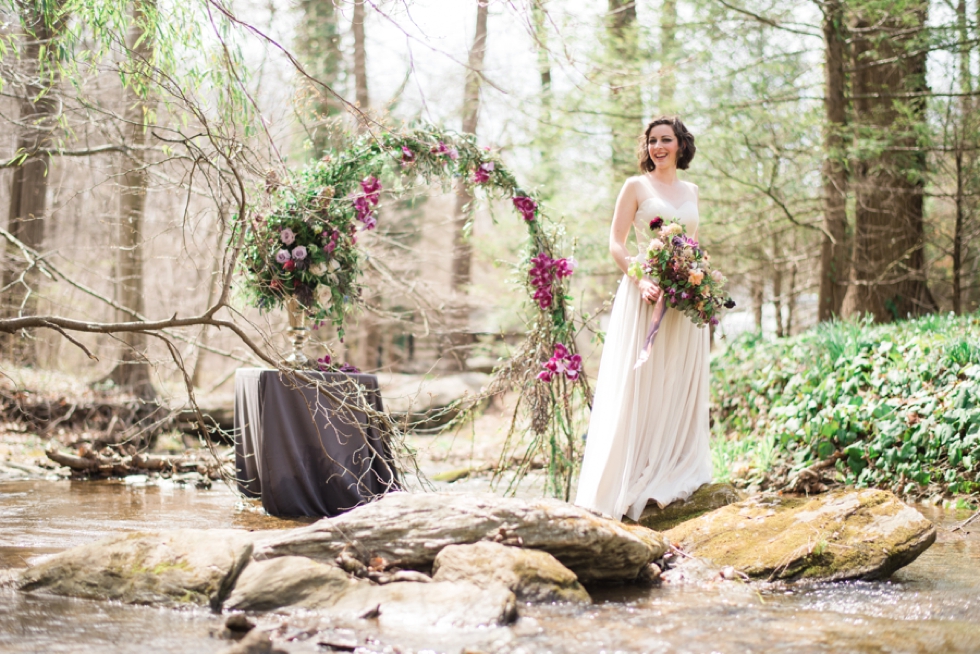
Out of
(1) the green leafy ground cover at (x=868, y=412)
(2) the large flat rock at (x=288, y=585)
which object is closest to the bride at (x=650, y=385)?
(1) the green leafy ground cover at (x=868, y=412)

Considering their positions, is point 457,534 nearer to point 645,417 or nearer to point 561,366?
point 645,417

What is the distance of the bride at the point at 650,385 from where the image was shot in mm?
5020

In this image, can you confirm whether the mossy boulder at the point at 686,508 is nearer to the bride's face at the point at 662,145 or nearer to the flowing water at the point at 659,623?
the flowing water at the point at 659,623

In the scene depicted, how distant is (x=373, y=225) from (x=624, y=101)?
487 cm

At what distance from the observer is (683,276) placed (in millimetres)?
4871

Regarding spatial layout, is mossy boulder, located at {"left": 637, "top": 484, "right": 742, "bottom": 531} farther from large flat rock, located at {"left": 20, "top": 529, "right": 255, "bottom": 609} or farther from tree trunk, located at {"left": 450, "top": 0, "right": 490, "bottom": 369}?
tree trunk, located at {"left": 450, "top": 0, "right": 490, "bottom": 369}

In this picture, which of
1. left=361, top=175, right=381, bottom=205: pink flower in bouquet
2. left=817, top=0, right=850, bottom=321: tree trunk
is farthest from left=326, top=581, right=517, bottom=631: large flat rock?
left=817, top=0, right=850, bottom=321: tree trunk

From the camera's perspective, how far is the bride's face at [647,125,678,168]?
5.21m

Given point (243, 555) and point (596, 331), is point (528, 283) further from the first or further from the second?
point (243, 555)

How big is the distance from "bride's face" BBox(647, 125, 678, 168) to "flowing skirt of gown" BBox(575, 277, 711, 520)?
783mm

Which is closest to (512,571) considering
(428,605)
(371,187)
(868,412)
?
(428,605)

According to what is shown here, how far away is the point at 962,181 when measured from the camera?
27.7 ft

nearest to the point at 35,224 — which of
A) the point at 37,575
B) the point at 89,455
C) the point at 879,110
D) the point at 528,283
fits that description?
the point at 89,455

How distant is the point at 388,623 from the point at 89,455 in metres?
5.76
